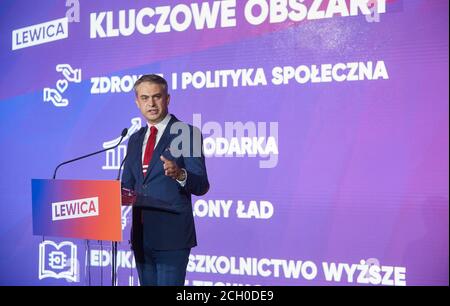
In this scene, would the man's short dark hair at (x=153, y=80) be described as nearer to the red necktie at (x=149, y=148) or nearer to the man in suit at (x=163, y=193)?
the man in suit at (x=163, y=193)

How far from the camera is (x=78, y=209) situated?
2.83 m

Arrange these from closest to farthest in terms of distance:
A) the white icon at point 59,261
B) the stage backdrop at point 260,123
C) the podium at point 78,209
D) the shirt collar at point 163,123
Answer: the podium at point 78,209, the stage backdrop at point 260,123, the shirt collar at point 163,123, the white icon at point 59,261

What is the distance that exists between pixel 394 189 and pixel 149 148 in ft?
4.54

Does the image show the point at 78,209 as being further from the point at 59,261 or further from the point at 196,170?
the point at 59,261

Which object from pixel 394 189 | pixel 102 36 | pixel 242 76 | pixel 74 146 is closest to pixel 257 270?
pixel 394 189

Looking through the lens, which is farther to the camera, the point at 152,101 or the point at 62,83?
the point at 62,83

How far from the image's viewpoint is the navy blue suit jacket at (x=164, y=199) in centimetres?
310

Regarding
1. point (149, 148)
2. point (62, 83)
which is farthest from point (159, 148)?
point (62, 83)

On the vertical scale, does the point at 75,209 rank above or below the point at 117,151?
below

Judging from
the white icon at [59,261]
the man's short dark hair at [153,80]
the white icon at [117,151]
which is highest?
the man's short dark hair at [153,80]

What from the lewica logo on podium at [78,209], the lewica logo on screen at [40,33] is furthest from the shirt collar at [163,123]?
the lewica logo on screen at [40,33]

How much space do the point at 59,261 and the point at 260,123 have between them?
1573 millimetres

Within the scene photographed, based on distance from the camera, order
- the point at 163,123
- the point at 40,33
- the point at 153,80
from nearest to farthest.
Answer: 1. the point at 163,123
2. the point at 153,80
3. the point at 40,33

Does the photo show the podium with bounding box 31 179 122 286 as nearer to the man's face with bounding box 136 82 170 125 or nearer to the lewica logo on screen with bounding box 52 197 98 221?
the lewica logo on screen with bounding box 52 197 98 221
